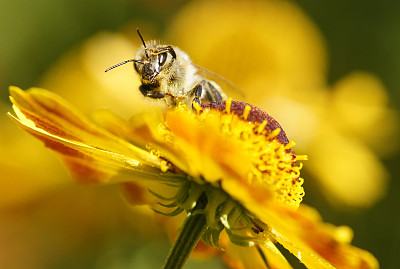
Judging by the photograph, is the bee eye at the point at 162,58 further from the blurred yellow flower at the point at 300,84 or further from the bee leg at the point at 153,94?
the blurred yellow flower at the point at 300,84

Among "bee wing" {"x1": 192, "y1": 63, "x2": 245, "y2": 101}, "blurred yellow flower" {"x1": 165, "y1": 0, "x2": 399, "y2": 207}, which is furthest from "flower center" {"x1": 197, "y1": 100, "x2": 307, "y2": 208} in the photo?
"blurred yellow flower" {"x1": 165, "y1": 0, "x2": 399, "y2": 207}

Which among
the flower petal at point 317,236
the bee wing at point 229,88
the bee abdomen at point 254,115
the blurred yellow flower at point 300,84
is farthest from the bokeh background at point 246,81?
the flower petal at point 317,236

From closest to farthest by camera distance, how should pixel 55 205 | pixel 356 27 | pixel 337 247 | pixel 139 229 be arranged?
pixel 337 247
pixel 139 229
pixel 55 205
pixel 356 27

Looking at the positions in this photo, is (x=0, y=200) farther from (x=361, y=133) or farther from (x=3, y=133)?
(x=361, y=133)

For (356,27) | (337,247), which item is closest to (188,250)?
(337,247)

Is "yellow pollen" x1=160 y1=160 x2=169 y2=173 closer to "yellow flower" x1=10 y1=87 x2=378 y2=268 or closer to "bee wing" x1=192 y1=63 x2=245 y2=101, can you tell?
"yellow flower" x1=10 y1=87 x2=378 y2=268

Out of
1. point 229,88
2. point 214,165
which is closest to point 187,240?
point 214,165

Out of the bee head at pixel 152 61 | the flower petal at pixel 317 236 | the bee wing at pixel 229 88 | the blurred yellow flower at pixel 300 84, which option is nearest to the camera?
the flower petal at pixel 317 236

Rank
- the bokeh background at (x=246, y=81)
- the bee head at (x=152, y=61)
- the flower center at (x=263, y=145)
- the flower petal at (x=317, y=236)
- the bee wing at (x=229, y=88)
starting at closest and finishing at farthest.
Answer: the flower petal at (x=317, y=236) < the flower center at (x=263, y=145) < the bee head at (x=152, y=61) < the bee wing at (x=229, y=88) < the bokeh background at (x=246, y=81)
